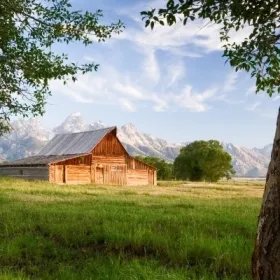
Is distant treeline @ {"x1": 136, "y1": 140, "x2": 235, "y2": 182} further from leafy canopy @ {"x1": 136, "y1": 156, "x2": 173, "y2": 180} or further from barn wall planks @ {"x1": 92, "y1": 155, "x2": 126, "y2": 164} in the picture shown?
barn wall planks @ {"x1": 92, "y1": 155, "x2": 126, "y2": 164}

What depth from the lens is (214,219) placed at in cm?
1224

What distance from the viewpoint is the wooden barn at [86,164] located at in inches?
2037

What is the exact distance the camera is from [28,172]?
2181 inches

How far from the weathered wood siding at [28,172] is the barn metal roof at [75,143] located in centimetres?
528

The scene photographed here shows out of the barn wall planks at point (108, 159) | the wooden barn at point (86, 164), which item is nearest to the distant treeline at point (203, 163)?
the wooden barn at point (86, 164)

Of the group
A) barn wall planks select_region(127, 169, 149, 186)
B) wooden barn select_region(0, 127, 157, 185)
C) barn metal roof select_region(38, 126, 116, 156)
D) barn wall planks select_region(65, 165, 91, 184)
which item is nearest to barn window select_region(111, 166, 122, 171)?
wooden barn select_region(0, 127, 157, 185)

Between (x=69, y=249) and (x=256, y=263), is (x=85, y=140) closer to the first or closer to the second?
(x=69, y=249)

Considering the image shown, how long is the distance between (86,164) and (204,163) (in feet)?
136

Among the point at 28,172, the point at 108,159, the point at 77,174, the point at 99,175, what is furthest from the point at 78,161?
the point at 28,172

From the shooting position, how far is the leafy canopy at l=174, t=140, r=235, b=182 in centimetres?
8750

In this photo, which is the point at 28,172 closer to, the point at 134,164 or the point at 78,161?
the point at 78,161

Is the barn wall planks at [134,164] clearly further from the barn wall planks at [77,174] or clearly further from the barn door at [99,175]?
the barn wall planks at [77,174]

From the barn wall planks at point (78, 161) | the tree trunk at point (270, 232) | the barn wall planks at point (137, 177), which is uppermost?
the barn wall planks at point (78, 161)

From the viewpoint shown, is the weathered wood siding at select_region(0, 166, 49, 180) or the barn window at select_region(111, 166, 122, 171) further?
the barn window at select_region(111, 166, 122, 171)
